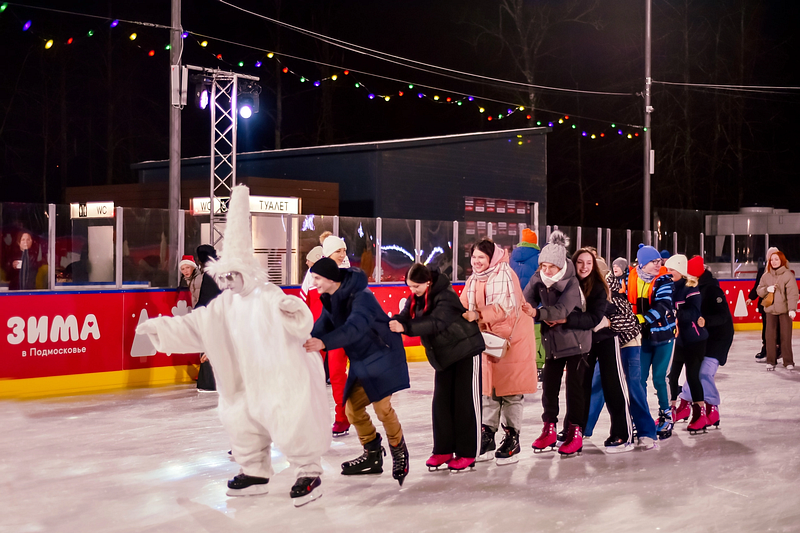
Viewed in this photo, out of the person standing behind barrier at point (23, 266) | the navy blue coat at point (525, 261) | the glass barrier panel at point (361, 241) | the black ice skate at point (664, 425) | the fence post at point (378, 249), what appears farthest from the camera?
the fence post at point (378, 249)

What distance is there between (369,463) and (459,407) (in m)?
0.71

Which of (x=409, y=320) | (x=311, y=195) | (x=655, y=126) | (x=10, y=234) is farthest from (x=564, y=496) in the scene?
(x=655, y=126)

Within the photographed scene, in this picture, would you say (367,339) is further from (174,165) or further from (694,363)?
(174,165)

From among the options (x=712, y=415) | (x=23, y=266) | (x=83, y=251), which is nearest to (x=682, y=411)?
(x=712, y=415)

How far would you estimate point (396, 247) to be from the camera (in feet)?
46.8

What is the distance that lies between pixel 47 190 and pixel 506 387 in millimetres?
30779

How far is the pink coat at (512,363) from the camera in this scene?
6.11m

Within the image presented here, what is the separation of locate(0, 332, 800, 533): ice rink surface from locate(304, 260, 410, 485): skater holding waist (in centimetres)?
44

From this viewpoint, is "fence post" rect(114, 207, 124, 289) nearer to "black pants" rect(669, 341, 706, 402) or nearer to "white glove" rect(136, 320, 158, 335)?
"white glove" rect(136, 320, 158, 335)

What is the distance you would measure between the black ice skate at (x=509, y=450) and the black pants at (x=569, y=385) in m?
0.32

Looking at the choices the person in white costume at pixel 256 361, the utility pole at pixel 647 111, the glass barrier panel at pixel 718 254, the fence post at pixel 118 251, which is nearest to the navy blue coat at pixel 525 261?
the person in white costume at pixel 256 361

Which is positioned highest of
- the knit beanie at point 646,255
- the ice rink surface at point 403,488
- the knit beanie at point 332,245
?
the knit beanie at point 332,245

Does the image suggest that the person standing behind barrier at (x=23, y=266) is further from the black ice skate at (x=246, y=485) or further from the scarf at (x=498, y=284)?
the scarf at (x=498, y=284)

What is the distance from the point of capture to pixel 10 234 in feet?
33.3
